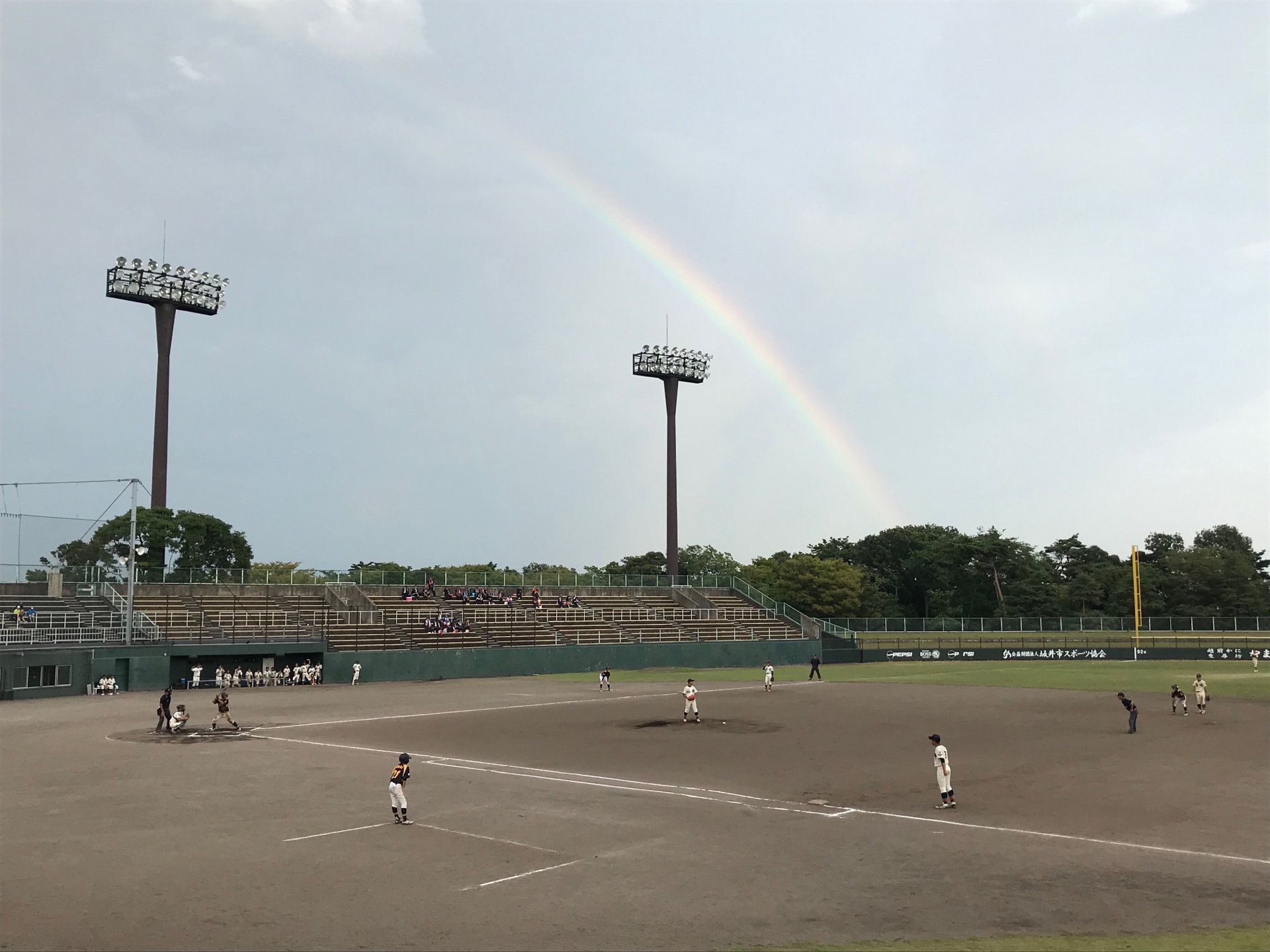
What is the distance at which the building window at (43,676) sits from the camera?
146 ft

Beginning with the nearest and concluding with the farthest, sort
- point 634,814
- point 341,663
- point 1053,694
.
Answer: point 634,814, point 1053,694, point 341,663

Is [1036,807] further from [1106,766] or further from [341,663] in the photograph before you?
[341,663]

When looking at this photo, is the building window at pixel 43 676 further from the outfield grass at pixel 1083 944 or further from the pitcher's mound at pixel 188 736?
the outfield grass at pixel 1083 944

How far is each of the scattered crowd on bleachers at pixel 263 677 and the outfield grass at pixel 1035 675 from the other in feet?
48.5

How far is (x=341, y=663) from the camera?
5725 cm

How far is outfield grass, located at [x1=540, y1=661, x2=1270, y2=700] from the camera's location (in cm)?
4919

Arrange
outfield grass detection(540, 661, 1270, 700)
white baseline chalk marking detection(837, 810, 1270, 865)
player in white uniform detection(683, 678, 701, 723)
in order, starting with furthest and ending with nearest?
1. outfield grass detection(540, 661, 1270, 700)
2. player in white uniform detection(683, 678, 701, 723)
3. white baseline chalk marking detection(837, 810, 1270, 865)

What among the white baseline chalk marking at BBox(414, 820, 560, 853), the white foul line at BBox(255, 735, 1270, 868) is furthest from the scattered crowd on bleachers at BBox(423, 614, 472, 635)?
the white baseline chalk marking at BBox(414, 820, 560, 853)

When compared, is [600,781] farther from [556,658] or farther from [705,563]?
[705,563]

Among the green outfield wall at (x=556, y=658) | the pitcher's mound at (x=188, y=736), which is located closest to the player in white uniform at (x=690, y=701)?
the pitcher's mound at (x=188, y=736)

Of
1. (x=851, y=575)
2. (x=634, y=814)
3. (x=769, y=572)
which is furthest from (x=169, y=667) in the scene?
(x=769, y=572)

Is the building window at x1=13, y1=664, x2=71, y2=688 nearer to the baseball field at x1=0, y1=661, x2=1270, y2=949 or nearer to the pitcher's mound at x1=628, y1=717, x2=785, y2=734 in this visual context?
the baseball field at x1=0, y1=661, x2=1270, y2=949

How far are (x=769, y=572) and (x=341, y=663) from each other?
87.4 m

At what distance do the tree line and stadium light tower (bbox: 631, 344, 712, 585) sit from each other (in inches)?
331
